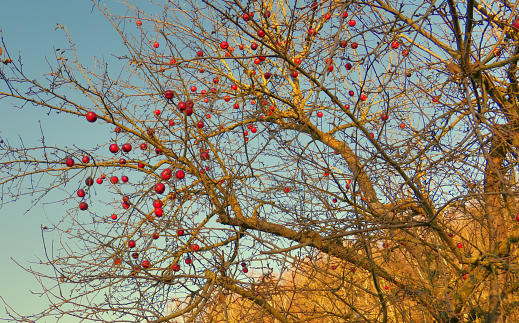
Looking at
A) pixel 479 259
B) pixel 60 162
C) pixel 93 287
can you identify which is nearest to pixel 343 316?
pixel 479 259

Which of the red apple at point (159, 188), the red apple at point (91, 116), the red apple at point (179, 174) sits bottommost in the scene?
the red apple at point (159, 188)

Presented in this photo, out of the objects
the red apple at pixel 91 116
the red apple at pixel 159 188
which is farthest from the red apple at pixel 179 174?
the red apple at pixel 91 116

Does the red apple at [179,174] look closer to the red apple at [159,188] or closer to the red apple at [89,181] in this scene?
the red apple at [159,188]

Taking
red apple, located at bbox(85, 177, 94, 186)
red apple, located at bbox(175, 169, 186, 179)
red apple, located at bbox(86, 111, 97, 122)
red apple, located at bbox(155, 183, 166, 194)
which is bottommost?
red apple, located at bbox(155, 183, 166, 194)

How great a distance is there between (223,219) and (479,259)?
7.37 feet

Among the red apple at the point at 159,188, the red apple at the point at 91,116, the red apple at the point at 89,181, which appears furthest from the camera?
the red apple at the point at 89,181

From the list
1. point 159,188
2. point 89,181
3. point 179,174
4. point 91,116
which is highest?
point 91,116

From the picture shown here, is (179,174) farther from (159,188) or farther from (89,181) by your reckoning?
(89,181)

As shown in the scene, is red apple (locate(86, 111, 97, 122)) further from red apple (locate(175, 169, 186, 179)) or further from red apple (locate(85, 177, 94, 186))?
red apple (locate(175, 169, 186, 179))

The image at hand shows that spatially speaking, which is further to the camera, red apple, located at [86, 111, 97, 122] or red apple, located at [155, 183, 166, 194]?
red apple, located at [86, 111, 97, 122]

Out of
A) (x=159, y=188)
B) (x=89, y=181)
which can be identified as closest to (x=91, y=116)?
(x=89, y=181)

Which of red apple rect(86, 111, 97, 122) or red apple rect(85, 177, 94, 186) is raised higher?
red apple rect(86, 111, 97, 122)

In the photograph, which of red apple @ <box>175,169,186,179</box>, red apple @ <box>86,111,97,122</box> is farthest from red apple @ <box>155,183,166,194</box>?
red apple @ <box>86,111,97,122</box>

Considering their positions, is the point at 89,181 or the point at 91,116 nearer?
the point at 91,116
